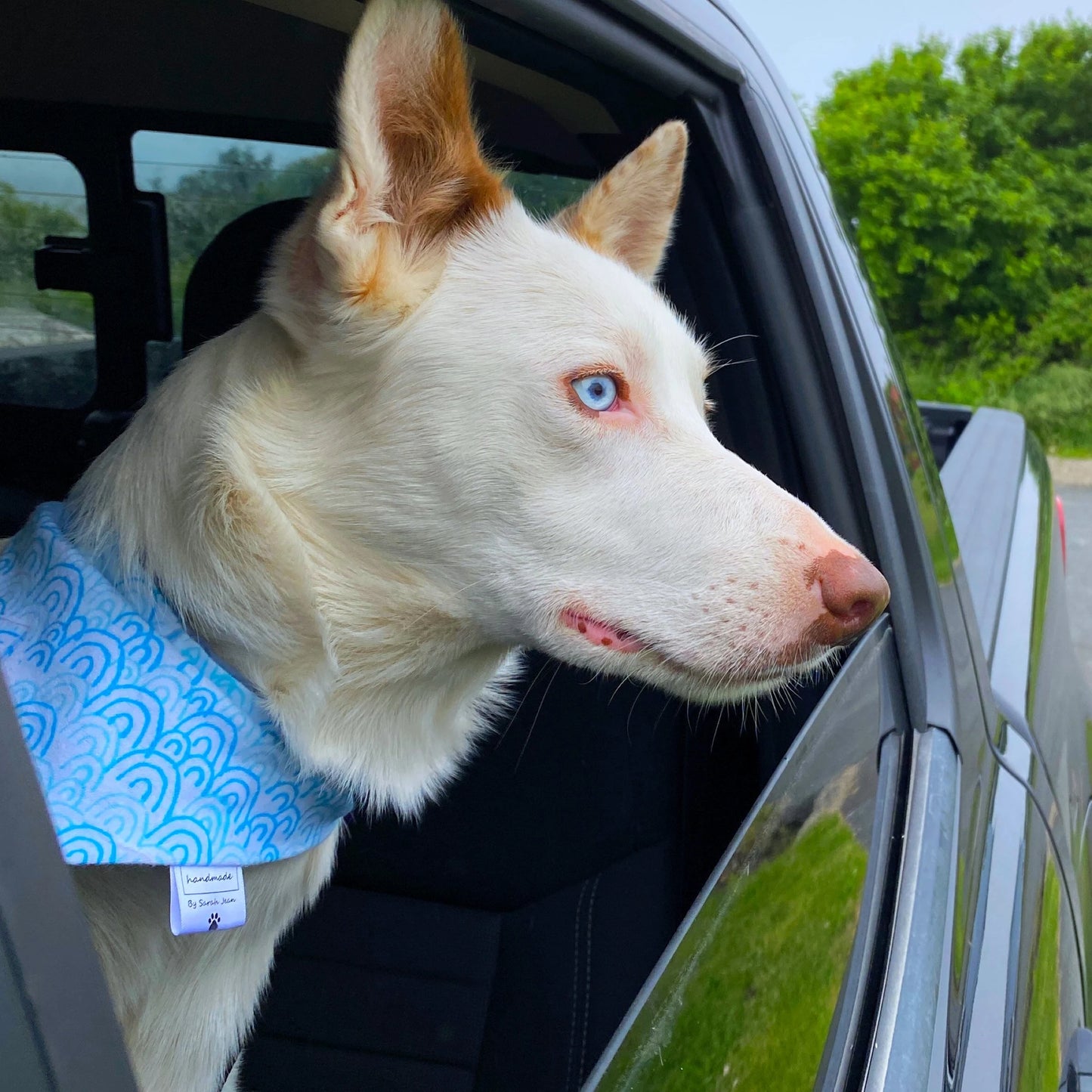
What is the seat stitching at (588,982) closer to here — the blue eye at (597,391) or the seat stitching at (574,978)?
the seat stitching at (574,978)

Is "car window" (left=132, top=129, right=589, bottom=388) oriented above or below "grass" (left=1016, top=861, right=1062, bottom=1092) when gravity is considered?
above

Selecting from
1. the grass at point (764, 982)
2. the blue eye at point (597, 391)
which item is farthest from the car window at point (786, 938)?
the blue eye at point (597, 391)

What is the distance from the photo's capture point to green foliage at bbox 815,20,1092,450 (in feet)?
71.5

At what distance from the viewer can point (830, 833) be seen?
138cm

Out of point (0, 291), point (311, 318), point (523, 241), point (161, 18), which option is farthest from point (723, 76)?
point (0, 291)

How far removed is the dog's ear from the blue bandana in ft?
3.18

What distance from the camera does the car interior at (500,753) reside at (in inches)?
76.3

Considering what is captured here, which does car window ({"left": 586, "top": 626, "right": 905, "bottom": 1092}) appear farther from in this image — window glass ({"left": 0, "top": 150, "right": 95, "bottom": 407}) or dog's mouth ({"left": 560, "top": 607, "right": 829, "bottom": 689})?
window glass ({"left": 0, "top": 150, "right": 95, "bottom": 407})

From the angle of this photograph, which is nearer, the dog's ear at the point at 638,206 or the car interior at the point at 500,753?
the dog's ear at the point at 638,206

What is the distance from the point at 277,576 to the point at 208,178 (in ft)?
5.47

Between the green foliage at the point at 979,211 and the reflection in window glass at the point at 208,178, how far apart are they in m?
19.9

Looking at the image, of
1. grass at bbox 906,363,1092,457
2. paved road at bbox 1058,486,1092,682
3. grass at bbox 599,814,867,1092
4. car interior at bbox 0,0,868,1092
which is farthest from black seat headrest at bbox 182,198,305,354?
grass at bbox 906,363,1092,457

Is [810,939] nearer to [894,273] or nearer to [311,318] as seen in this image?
[311,318]

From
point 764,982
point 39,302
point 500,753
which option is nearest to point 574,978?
point 500,753
